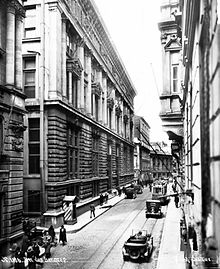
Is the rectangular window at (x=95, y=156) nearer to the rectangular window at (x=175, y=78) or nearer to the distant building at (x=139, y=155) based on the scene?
the rectangular window at (x=175, y=78)

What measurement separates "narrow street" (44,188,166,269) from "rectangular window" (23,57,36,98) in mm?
12250

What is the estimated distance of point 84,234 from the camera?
24922mm

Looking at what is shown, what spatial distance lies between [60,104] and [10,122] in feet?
30.7

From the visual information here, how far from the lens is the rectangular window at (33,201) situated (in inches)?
1125

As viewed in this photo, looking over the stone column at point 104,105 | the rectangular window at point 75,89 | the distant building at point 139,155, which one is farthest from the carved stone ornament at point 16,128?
the distant building at point 139,155

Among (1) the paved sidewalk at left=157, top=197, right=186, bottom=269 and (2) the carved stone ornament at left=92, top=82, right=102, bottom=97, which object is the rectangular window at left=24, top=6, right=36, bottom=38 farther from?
(1) the paved sidewalk at left=157, top=197, right=186, bottom=269

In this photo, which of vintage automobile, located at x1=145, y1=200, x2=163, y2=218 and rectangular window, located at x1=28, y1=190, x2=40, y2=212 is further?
vintage automobile, located at x1=145, y1=200, x2=163, y2=218

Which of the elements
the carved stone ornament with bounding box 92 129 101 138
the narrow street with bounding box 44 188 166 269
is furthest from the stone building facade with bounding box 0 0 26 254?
the carved stone ornament with bounding box 92 129 101 138

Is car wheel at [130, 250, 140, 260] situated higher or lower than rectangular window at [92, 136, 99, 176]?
lower

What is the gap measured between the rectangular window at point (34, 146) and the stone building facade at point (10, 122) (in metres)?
8.71

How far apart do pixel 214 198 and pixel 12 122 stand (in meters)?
16.4

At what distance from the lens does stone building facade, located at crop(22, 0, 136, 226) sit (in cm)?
2795

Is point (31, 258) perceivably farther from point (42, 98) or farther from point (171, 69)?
point (42, 98)

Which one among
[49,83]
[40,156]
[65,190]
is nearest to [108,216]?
[65,190]
